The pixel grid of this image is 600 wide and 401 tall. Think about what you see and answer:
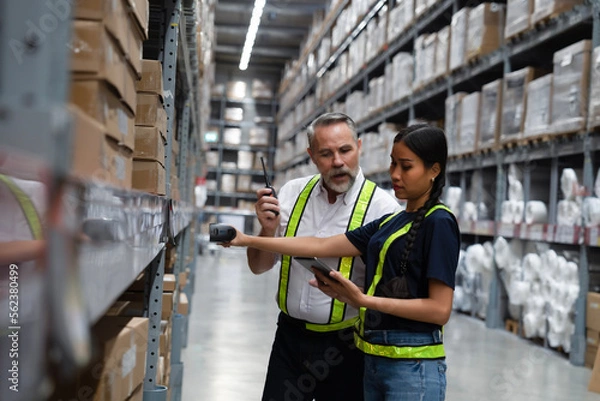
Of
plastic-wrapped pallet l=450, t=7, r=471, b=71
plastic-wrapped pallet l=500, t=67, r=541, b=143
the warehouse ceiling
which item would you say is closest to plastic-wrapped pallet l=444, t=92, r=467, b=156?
plastic-wrapped pallet l=450, t=7, r=471, b=71

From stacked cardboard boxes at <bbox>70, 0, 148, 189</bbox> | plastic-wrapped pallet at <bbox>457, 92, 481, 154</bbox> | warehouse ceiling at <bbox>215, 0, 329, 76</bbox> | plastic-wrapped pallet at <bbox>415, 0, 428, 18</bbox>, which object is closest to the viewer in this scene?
stacked cardboard boxes at <bbox>70, 0, 148, 189</bbox>

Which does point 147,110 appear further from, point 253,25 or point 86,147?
point 253,25

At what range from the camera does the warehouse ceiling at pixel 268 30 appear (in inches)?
699

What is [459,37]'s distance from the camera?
7.58m

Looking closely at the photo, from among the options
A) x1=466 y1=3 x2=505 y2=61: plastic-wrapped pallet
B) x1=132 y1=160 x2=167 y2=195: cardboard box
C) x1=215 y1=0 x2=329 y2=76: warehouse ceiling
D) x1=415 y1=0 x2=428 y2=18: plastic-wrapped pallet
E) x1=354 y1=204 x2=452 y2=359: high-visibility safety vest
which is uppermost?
x1=215 y1=0 x2=329 y2=76: warehouse ceiling

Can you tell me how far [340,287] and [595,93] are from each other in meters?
3.81

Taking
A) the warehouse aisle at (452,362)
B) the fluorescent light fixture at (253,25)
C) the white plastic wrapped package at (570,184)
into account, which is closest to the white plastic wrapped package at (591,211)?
the white plastic wrapped package at (570,184)

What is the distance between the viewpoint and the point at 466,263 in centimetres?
761

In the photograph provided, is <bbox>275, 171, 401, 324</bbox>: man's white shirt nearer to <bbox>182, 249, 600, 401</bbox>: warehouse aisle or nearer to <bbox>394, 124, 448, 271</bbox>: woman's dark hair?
<bbox>394, 124, 448, 271</bbox>: woman's dark hair

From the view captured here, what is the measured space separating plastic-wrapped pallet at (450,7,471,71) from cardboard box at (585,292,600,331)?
306cm

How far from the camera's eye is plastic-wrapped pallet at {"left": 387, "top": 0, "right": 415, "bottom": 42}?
356 inches

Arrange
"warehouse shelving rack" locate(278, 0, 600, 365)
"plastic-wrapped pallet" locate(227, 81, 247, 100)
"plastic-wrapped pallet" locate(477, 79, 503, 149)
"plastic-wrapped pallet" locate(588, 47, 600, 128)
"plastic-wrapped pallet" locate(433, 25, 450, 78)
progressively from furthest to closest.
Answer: "plastic-wrapped pallet" locate(227, 81, 247, 100) < "plastic-wrapped pallet" locate(433, 25, 450, 78) < "plastic-wrapped pallet" locate(477, 79, 503, 149) < "warehouse shelving rack" locate(278, 0, 600, 365) < "plastic-wrapped pallet" locate(588, 47, 600, 128)

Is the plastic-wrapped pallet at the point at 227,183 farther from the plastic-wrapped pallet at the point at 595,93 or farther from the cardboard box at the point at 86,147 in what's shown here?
the cardboard box at the point at 86,147

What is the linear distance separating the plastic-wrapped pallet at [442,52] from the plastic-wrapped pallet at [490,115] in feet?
3.48
